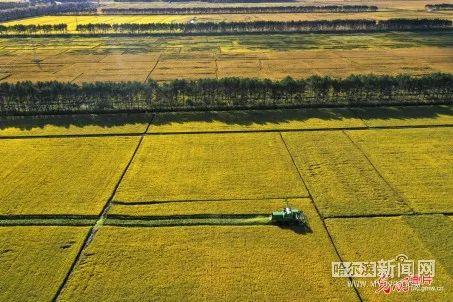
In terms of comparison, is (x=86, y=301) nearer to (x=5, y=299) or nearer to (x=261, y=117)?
(x=5, y=299)

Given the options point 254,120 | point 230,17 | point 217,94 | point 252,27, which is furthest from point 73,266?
point 230,17

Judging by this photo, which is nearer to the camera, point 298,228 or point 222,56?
point 298,228

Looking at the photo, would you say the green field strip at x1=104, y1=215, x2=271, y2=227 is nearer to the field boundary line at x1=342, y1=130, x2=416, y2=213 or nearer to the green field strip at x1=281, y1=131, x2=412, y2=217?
the green field strip at x1=281, y1=131, x2=412, y2=217

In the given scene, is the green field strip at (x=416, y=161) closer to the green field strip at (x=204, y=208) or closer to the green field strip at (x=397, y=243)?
the green field strip at (x=397, y=243)

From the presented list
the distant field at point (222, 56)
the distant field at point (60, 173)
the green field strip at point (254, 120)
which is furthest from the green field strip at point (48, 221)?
the distant field at point (222, 56)

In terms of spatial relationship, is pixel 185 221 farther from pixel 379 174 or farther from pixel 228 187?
pixel 379 174

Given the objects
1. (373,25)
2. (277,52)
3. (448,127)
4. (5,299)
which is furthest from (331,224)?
(373,25)
